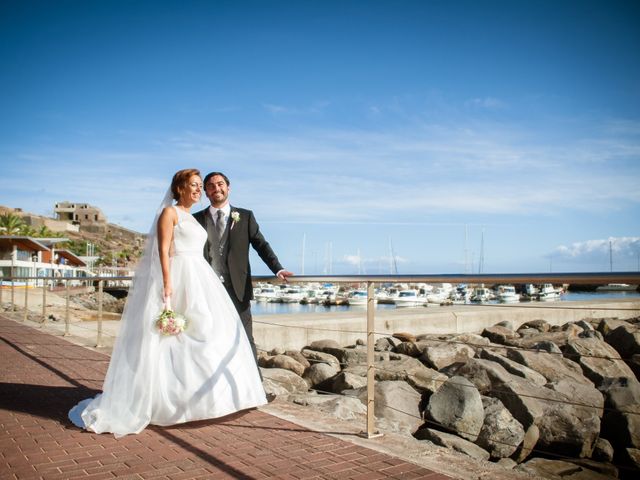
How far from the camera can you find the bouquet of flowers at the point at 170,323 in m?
4.71

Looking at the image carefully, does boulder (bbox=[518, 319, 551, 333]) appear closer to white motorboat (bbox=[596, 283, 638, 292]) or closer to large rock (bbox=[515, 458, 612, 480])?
white motorboat (bbox=[596, 283, 638, 292])

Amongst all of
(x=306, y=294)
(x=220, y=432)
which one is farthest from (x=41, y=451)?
(x=306, y=294)

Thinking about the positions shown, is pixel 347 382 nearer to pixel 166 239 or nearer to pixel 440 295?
pixel 166 239

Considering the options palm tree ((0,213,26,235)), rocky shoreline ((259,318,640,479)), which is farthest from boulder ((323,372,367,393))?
palm tree ((0,213,26,235))

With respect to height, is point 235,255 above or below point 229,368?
above

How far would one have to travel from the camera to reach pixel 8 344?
1020 cm

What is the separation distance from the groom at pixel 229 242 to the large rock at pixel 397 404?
249 centimetres

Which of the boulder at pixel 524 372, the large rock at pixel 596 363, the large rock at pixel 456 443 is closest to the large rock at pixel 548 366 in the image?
the large rock at pixel 596 363

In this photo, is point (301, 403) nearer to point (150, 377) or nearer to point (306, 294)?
point (150, 377)

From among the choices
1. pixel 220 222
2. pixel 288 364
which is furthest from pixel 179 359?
pixel 288 364

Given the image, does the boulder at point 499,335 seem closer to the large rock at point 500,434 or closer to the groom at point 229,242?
the large rock at point 500,434

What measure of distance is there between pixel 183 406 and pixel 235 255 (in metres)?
1.68

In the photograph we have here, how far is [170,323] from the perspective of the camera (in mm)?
4719

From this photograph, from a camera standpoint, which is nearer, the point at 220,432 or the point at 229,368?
the point at 220,432
